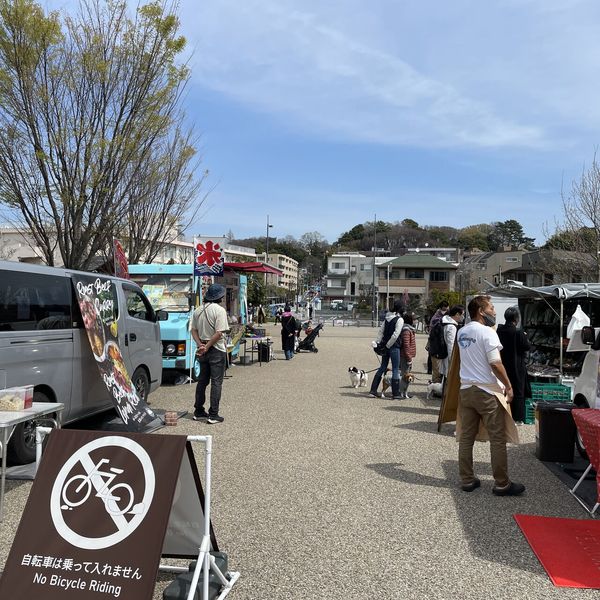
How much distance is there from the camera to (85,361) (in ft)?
21.0

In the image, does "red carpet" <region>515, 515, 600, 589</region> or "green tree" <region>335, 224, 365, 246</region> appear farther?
"green tree" <region>335, 224, 365, 246</region>

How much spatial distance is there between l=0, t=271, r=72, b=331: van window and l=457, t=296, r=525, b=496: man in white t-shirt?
13.6 ft

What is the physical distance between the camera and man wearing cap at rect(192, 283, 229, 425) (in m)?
7.64

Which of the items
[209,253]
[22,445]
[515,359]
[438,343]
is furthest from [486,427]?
[209,253]

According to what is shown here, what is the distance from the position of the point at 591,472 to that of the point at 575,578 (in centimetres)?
278

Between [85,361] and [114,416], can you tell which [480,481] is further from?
[114,416]

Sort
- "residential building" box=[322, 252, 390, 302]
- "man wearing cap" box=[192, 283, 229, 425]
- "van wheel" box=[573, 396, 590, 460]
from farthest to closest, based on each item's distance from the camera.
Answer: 1. "residential building" box=[322, 252, 390, 302]
2. "man wearing cap" box=[192, 283, 229, 425]
3. "van wheel" box=[573, 396, 590, 460]

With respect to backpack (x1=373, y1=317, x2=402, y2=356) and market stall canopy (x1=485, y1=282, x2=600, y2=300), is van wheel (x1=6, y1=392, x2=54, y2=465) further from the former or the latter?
market stall canopy (x1=485, y1=282, x2=600, y2=300)

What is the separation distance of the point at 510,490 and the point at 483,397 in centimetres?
87

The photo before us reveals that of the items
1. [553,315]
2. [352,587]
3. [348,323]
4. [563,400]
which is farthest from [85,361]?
[348,323]

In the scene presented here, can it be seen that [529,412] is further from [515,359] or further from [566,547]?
[566,547]

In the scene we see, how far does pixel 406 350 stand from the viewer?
1005 cm

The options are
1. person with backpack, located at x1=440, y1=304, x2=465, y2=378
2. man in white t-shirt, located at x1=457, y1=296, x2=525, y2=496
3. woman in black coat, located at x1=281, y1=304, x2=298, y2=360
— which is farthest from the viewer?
woman in black coat, located at x1=281, y1=304, x2=298, y2=360

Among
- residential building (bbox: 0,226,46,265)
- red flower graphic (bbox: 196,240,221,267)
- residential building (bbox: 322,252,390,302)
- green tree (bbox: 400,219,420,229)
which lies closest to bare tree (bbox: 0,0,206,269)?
red flower graphic (bbox: 196,240,221,267)
